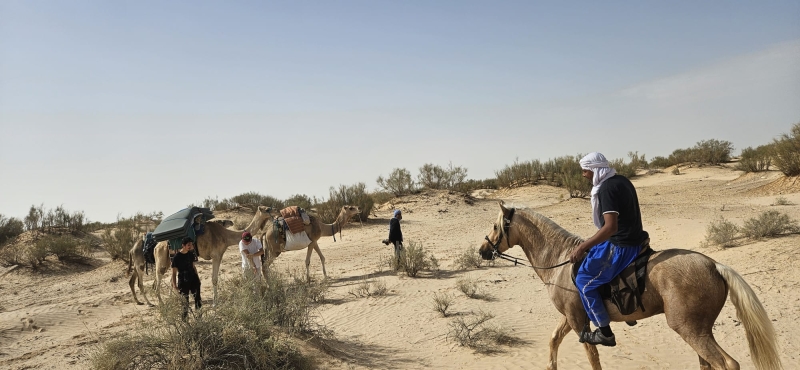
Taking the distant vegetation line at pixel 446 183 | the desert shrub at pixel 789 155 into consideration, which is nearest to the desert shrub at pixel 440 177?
the distant vegetation line at pixel 446 183

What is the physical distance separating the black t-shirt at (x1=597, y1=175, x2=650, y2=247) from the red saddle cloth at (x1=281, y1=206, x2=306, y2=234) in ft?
31.3

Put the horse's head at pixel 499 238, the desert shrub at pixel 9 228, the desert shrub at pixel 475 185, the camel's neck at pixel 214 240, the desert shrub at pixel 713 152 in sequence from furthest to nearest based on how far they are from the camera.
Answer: the desert shrub at pixel 713 152 → the desert shrub at pixel 475 185 → the desert shrub at pixel 9 228 → the camel's neck at pixel 214 240 → the horse's head at pixel 499 238

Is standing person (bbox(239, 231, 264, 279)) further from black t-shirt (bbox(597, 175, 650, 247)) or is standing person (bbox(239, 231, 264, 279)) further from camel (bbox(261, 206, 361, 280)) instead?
black t-shirt (bbox(597, 175, 650, 247))

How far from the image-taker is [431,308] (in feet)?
31.9

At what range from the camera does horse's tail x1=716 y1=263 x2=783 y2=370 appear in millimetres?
4340

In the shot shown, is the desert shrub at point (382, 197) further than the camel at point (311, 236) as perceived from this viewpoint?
Yes

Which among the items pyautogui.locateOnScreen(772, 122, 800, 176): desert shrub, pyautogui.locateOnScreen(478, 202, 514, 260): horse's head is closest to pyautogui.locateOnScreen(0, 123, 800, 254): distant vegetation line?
pyautogui.locateOnScreen(772, 122, 800, 176): desert shrub

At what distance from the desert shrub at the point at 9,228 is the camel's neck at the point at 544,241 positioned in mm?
23088

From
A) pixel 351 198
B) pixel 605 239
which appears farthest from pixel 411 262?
pixel 351 198

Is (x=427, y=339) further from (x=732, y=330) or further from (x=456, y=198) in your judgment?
(x=456, y=198)

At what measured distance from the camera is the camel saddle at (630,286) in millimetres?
4734

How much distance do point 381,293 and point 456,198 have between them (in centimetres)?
1751

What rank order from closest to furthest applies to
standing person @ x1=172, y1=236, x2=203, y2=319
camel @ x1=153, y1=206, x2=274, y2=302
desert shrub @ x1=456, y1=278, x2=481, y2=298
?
standing person @ x1=172, y1=236, x2=203, y2=319
desert shrub @ x1=456, y1=278, x2=481, y2=298
camel @ x1=153, y1=206, x2=274, y2=302

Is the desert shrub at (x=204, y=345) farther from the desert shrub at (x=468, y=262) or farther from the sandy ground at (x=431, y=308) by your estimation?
the desert shrub at (x=468, y=262)
